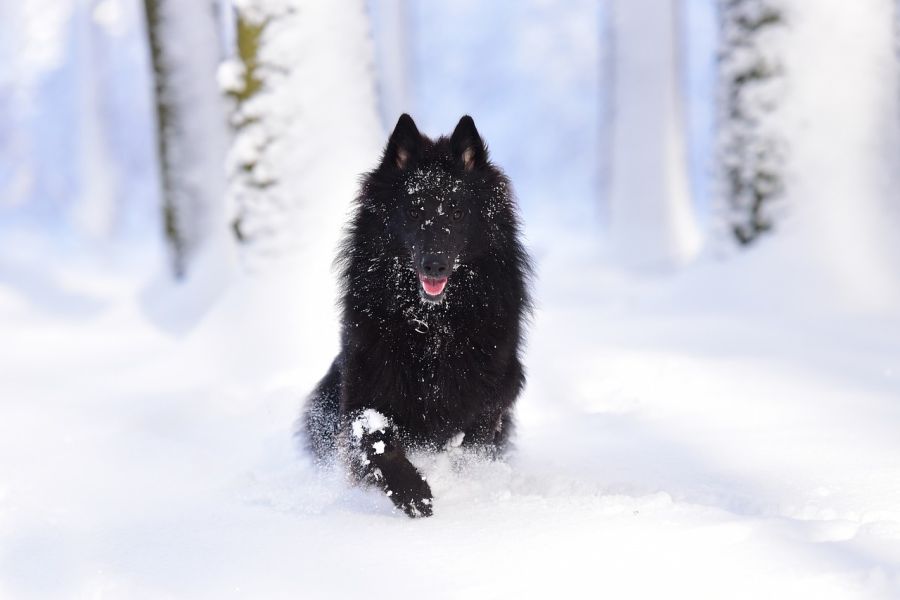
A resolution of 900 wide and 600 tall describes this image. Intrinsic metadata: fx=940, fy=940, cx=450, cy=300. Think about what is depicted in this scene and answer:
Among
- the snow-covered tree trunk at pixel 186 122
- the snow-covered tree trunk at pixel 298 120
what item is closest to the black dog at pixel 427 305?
the snow-covered tree trunk at pixel 298 120

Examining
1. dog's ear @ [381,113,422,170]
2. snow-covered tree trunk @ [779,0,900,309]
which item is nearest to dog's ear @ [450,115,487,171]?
dog's ear @ [381,113,422,170]

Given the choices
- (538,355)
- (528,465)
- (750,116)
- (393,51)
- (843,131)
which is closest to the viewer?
(528,465)

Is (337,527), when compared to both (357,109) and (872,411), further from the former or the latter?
(357,109)

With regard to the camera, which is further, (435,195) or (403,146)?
(403,146)

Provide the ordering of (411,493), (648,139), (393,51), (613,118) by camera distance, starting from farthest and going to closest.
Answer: (613,118) < (648,139) < (393,51) < (411,493)

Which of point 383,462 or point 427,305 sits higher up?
point 427,305

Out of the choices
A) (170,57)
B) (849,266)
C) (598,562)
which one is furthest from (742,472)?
(170,57)

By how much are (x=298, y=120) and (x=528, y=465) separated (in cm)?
377

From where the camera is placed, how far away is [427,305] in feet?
14.1

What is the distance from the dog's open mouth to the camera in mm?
4117

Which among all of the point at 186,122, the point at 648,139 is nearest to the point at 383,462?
the point at 186,122

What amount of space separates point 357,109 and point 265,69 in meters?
0.78

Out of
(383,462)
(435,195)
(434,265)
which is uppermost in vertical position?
(435,195)

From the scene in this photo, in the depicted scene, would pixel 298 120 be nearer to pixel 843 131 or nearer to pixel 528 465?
pixel 528 465
